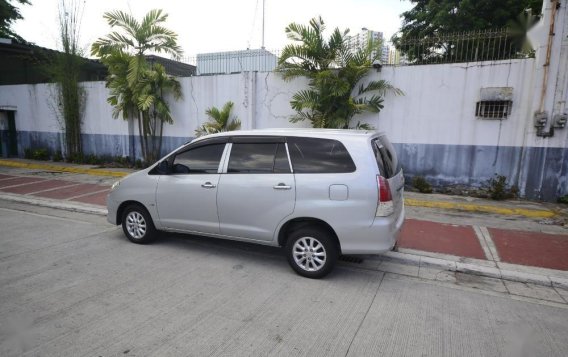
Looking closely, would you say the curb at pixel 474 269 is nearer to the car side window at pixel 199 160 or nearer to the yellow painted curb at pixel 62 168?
the car side window at pixel 199 160

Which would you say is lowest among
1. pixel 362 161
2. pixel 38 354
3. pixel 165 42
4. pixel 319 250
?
pixel 38 354

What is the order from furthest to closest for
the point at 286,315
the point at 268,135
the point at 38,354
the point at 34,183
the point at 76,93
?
the point at 76,93 → the point at 34,183 → the point at 268,135 → the point at 286,315 → the point at 38,354

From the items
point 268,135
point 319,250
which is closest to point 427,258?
point 319,250

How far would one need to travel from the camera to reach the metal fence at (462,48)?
8.36 metres

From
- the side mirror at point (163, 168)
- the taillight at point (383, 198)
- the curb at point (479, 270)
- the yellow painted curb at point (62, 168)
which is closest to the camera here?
the taillight at point (383, 198)

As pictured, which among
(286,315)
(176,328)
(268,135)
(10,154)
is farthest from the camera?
(10,154)

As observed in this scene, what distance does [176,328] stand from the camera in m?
3.31

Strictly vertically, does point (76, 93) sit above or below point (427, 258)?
above

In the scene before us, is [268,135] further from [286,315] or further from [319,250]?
[286,315]

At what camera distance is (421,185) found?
914cm

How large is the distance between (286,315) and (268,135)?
2268 mm

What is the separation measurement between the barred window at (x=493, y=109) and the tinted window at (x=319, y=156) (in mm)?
5919

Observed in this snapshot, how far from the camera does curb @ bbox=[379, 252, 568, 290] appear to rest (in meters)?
4.37

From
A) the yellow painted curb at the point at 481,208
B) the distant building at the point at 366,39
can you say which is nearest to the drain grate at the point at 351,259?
the yellow painted curb at the point at 481,208
